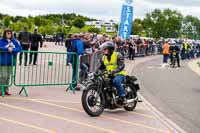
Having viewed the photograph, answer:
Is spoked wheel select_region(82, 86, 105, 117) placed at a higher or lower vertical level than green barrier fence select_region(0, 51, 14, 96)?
lower

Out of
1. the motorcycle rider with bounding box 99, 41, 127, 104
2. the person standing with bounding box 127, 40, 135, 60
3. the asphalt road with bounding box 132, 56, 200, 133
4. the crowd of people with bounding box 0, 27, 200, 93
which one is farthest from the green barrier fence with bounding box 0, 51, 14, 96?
the person standing with bounding box 127, 40, 135, 60

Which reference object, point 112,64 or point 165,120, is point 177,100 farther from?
point 112,64

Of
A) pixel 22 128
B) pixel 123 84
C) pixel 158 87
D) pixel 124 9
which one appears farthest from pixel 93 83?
pixel 124 9

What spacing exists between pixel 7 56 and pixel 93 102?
3.23m

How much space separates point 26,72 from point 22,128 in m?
5.73

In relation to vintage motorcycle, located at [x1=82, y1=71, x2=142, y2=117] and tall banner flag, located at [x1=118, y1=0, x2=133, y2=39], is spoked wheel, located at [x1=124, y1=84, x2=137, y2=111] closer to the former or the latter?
vintage motorcycle, located at [x1=82, y1=71, x2=142, y2=117]

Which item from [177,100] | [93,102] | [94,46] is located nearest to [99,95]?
[93,102]

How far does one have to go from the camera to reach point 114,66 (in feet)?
37.1

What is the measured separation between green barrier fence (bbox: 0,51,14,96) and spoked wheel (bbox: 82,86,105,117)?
9.65 feet

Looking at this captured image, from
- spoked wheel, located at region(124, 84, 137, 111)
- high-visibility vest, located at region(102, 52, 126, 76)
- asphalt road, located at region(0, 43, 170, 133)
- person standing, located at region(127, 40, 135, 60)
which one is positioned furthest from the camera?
person standing, located at region(127, 40, 135, 60)

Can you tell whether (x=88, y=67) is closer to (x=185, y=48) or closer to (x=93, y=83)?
(x=93, y=83)

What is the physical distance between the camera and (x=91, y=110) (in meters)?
10.6

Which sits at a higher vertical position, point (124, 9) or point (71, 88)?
point (124, 9)

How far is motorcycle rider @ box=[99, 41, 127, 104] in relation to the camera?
11.2m
